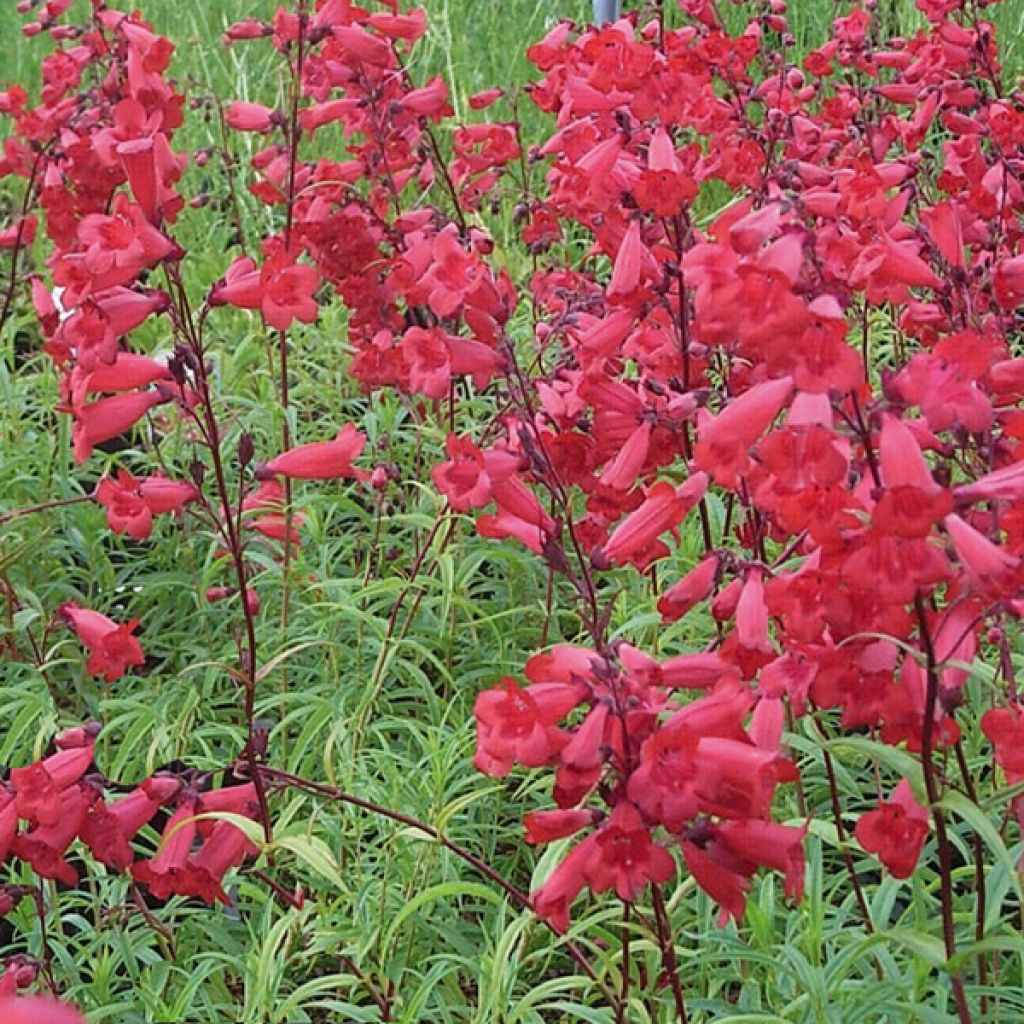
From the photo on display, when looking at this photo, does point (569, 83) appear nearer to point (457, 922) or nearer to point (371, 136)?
point (371, 136)

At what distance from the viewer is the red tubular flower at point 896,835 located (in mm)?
2184

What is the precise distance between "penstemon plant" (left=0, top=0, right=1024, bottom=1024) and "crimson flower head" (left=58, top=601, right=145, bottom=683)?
0.4 inches

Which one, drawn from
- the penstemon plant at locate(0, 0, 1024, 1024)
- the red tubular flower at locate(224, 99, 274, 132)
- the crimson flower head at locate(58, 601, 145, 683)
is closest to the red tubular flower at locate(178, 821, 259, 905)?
the penstemon plant at locate(0, 0, 1024, 1024)

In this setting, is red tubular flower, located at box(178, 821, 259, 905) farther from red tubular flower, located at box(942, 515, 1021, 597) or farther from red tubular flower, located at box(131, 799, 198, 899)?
red tubular flower, located at box(942, 515, 1021, 597)

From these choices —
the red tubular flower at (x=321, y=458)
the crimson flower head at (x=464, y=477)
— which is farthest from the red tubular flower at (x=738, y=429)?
the red tubular flower at (x=321, y=458)

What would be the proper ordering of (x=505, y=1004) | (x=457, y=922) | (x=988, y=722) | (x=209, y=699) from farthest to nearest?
(x=209, y=699) → (x=457, y=922) → (x=505, y=1004) → (x=988, y=722)

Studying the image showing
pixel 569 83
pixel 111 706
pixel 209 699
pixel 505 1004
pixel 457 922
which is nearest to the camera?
pixel 505 1004

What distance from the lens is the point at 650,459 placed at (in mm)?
2824

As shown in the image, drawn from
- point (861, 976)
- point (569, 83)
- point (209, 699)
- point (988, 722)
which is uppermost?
point (569, 83)

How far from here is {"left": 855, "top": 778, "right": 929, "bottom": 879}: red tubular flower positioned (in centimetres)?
218

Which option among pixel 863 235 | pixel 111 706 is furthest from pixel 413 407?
pixel 863 235

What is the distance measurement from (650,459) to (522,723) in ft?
2.89

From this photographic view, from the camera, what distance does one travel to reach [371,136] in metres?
4.24

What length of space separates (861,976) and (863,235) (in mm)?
1238
